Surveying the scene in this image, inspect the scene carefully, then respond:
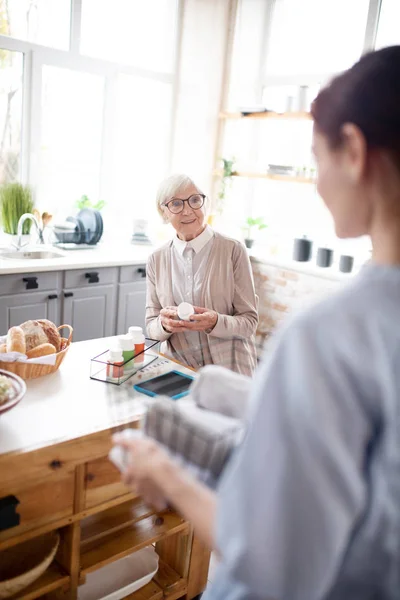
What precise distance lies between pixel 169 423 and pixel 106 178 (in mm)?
3892

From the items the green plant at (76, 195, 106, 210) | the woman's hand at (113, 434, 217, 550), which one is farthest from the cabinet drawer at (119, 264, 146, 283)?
the woman's hand at (113, 434, 217, 550)

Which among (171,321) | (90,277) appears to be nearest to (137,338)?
(171,321)

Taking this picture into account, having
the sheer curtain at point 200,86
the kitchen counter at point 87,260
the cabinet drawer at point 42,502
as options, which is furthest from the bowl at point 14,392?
the sheer curtain at point 200,86

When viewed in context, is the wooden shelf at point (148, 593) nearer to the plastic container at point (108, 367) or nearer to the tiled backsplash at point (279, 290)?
the plastic container at point (108, 367)

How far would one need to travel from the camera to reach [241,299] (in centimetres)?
214

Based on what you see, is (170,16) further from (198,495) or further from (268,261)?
(198,495)

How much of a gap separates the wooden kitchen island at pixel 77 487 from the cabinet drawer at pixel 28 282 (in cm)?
145

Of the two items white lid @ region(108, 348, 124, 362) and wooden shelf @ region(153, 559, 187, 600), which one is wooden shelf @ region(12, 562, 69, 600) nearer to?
wooden shelf @ region(153, 559, 187, 600)

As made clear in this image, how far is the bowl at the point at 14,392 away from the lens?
1205 mm

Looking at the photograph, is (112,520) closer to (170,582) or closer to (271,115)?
(170,582)

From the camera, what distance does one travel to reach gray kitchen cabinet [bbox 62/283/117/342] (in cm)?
337

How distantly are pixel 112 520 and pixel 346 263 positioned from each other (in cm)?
266

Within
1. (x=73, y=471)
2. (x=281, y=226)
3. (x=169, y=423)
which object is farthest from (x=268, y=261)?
(x=169, y=423)

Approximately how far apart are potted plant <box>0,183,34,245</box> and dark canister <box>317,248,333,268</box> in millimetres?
2077
